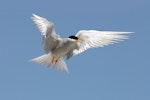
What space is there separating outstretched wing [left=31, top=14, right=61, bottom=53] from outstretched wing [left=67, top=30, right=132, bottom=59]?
617 mm

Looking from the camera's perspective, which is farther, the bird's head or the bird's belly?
the bird's belly

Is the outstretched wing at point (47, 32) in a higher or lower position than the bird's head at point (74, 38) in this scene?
higher

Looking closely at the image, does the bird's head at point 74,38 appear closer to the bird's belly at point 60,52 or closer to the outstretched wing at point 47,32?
the bird's belly at point 60,52

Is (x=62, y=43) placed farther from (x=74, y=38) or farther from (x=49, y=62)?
(x=49, y=62)

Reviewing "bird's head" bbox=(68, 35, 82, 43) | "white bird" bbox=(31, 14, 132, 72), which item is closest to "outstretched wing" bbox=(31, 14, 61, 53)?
"white bird" bbox=(31, 14, 132, 72)

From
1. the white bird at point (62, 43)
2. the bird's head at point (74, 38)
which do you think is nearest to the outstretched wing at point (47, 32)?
the white bird at point (62, 43)

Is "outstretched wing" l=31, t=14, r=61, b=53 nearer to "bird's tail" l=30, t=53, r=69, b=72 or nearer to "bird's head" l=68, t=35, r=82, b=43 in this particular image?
"bird's tail" l=30, t=53, r=69, b=72

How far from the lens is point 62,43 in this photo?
50.0 ft

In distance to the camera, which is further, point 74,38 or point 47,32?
point 74,38

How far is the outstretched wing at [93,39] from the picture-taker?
550 inches

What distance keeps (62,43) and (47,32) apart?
2.31 feet

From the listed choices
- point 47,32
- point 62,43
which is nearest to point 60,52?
point 62,43

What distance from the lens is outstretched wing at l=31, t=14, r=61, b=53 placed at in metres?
14.2

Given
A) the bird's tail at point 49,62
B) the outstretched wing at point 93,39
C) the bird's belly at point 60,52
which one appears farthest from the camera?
the bird's tail at point 49,62
